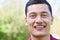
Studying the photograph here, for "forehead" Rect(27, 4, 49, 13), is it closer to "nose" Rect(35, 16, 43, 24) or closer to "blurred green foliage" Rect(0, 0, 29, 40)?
"nose" Rect(35, 16, 43, 24)

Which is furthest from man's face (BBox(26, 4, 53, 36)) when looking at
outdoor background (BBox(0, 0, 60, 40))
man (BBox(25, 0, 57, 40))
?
outdoor background (BBox(0, 0, 60, 40))

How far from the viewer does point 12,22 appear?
144 centimetres

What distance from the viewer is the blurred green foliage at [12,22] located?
1.43 meters

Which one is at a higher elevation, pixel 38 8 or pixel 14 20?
pixel 38 8

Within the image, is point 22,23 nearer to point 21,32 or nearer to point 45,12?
point 21,32

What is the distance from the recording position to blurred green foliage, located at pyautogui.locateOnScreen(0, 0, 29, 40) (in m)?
1.43

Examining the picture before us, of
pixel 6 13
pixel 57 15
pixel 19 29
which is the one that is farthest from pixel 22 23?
pixel 57 15

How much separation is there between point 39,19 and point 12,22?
16.9 inches

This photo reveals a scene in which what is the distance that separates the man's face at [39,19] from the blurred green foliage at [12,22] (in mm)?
323

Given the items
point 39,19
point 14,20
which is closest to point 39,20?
point 39,19

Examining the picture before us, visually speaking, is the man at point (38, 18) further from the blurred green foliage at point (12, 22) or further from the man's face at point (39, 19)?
the blurred green foliage at point (12, 22)

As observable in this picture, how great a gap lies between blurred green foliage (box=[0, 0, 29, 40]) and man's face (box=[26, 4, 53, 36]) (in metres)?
0.32

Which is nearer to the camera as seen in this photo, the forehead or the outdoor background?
the forehead

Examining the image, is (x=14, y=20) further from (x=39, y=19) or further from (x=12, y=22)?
(x=39, y=19)
